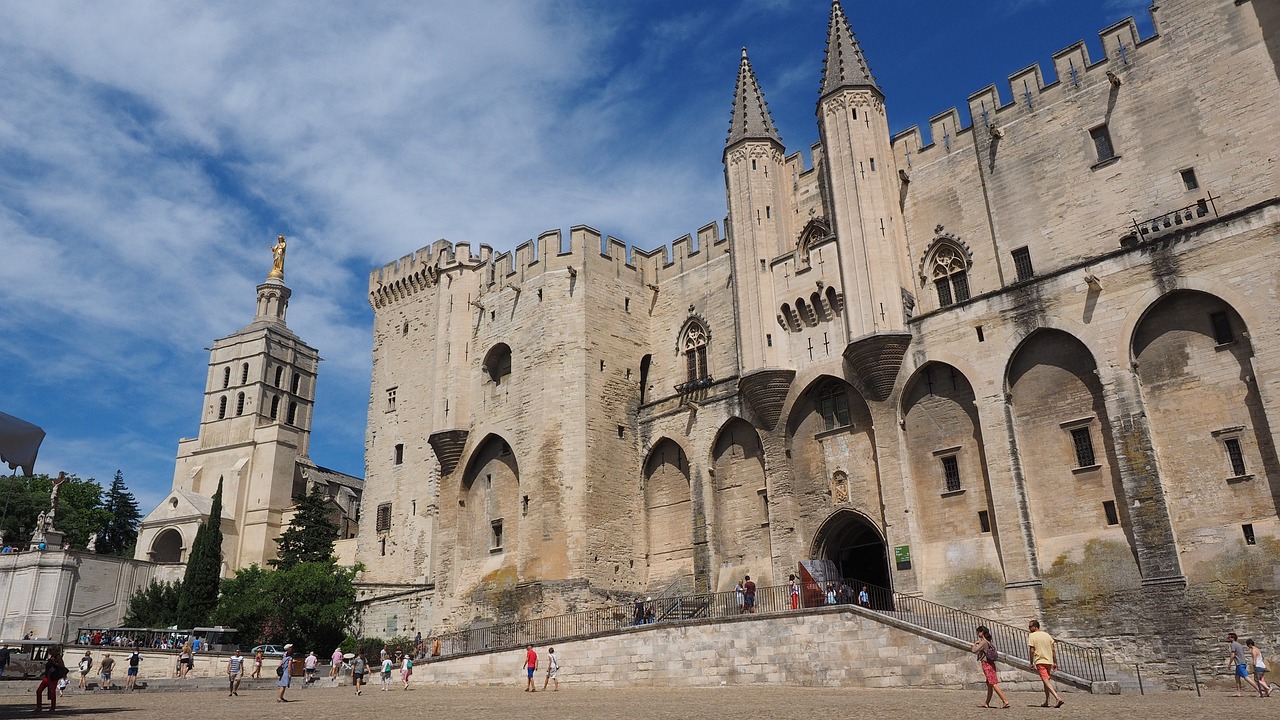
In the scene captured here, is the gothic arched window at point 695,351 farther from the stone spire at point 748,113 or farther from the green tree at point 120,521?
the green tree at point 120,521

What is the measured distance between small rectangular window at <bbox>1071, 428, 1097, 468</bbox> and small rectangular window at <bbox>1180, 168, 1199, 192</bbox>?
19.8 feet

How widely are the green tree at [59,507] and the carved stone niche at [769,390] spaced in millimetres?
46108

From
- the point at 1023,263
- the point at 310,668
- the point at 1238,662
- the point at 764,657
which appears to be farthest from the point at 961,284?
the point at 310,668

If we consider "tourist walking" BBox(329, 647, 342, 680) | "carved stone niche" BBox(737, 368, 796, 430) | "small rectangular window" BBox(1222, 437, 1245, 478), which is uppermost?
"carved stone niche" BBox(737, 368, 796, 430)

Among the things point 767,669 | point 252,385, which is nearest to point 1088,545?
point 767,669

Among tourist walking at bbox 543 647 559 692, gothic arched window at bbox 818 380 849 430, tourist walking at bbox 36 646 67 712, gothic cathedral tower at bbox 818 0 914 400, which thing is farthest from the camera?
gothic arched window at bbox 818 380 849 430

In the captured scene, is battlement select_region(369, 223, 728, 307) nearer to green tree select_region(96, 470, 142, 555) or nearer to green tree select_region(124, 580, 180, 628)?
green tree select_region(124, 580, 180, 628)

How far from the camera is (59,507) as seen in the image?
185ft

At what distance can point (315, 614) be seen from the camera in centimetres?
3153

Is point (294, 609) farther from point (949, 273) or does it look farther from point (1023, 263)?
point (1023, 263)

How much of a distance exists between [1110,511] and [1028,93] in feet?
37.0

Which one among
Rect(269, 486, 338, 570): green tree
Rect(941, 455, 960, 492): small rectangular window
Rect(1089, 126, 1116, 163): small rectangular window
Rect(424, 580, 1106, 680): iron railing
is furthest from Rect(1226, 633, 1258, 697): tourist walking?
Rect(269, 486, 338, 570): green tree

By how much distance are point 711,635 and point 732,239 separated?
486 inches

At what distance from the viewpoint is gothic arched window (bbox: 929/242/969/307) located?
80.8 ft
